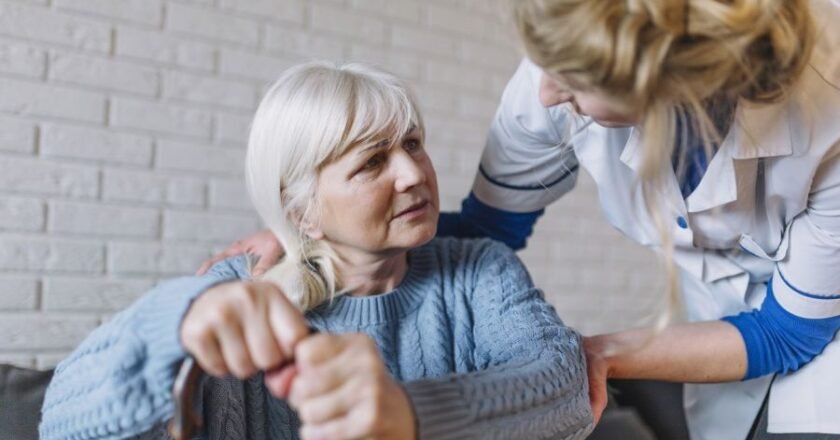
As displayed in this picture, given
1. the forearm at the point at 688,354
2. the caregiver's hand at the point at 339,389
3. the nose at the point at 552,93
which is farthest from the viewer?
the forearm at the point at 688,354

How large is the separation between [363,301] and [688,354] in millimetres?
474

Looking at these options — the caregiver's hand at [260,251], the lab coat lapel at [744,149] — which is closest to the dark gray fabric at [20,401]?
the caregiver's hand at [260,251]

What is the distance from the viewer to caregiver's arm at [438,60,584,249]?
1182 mm

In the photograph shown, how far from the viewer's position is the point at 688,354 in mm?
1099

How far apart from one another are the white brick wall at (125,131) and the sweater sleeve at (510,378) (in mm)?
881

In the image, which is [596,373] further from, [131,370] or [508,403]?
[131,370]

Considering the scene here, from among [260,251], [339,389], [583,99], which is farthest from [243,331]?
[260,251]

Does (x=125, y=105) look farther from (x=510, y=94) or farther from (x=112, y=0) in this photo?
(x=510, y=94)

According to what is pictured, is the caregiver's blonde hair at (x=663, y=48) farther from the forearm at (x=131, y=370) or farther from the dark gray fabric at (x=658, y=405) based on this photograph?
the dark gray fabric at (x=658, y=405)

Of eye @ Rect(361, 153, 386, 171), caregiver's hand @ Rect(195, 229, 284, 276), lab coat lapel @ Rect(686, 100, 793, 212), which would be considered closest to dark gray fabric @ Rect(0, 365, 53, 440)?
caregiver's hand @ Rect(195, 229, 284, 276)

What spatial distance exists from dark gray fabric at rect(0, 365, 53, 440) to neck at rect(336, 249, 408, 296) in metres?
0.52

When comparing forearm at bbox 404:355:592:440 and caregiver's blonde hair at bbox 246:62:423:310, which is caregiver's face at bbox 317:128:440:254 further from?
forearm at bbox 404:355:592:440

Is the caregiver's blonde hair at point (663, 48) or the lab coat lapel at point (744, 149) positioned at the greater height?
the caregiver's blonde hair at point (663, 48)

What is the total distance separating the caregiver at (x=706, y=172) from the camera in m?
0.68
